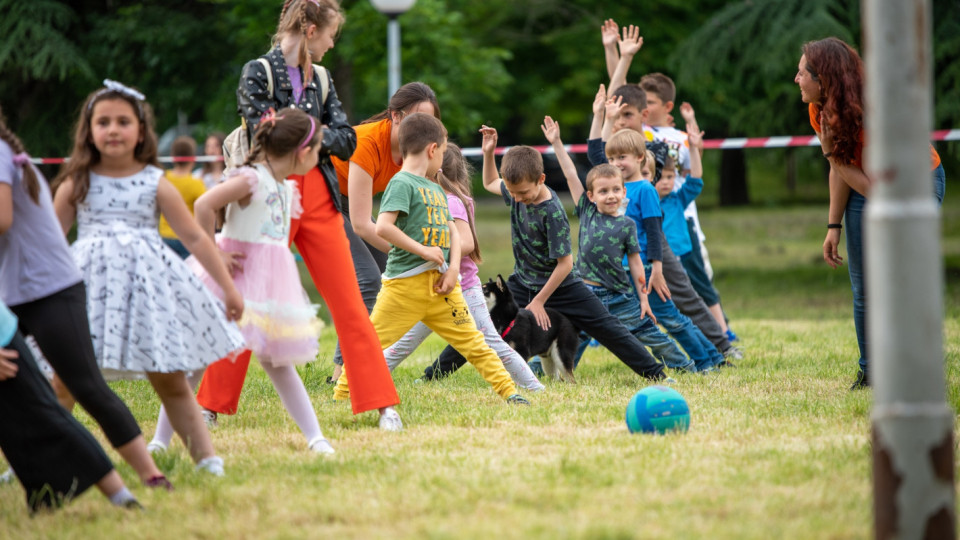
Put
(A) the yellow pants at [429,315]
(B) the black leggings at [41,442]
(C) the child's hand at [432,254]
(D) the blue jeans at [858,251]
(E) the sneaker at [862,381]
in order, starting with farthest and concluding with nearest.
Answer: (E) the sneaker at [862,381] < (D) the blue jeans at [858,251] < (A) the yellow pants at [429,315] < (C) the child's hand at [432,254] < (B) the black leggings at [41,442]

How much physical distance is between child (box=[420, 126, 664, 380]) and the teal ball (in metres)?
1.67

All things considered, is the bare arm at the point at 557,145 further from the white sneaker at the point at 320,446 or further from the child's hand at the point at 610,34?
the white sneaker at the point at 320,446

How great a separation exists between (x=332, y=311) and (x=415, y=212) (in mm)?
856

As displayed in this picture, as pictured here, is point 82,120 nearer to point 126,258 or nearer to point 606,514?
point 126,258

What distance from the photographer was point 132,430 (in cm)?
380

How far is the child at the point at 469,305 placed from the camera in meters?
6.10

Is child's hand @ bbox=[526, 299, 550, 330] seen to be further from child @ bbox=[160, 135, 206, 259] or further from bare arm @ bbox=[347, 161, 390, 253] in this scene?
child @ bbox=[160, 135, 206, 259]

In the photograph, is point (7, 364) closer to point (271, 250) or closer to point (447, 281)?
point (271, 250)

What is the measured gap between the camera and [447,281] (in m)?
5.50

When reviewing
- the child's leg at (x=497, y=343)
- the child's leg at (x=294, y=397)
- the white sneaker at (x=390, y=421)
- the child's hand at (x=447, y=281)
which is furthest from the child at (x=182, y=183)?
the child's leg at (x=294, y=397)

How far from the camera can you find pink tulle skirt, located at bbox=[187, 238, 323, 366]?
4352mm

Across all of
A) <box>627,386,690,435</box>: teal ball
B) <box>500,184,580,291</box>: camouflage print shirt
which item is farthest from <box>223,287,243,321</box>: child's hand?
<box>500,184,580,291</box>: camouflage print shirt

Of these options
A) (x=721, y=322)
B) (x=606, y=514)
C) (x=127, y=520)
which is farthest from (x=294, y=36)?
(x=721, y=322)

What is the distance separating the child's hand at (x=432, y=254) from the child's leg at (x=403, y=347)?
845 mm
